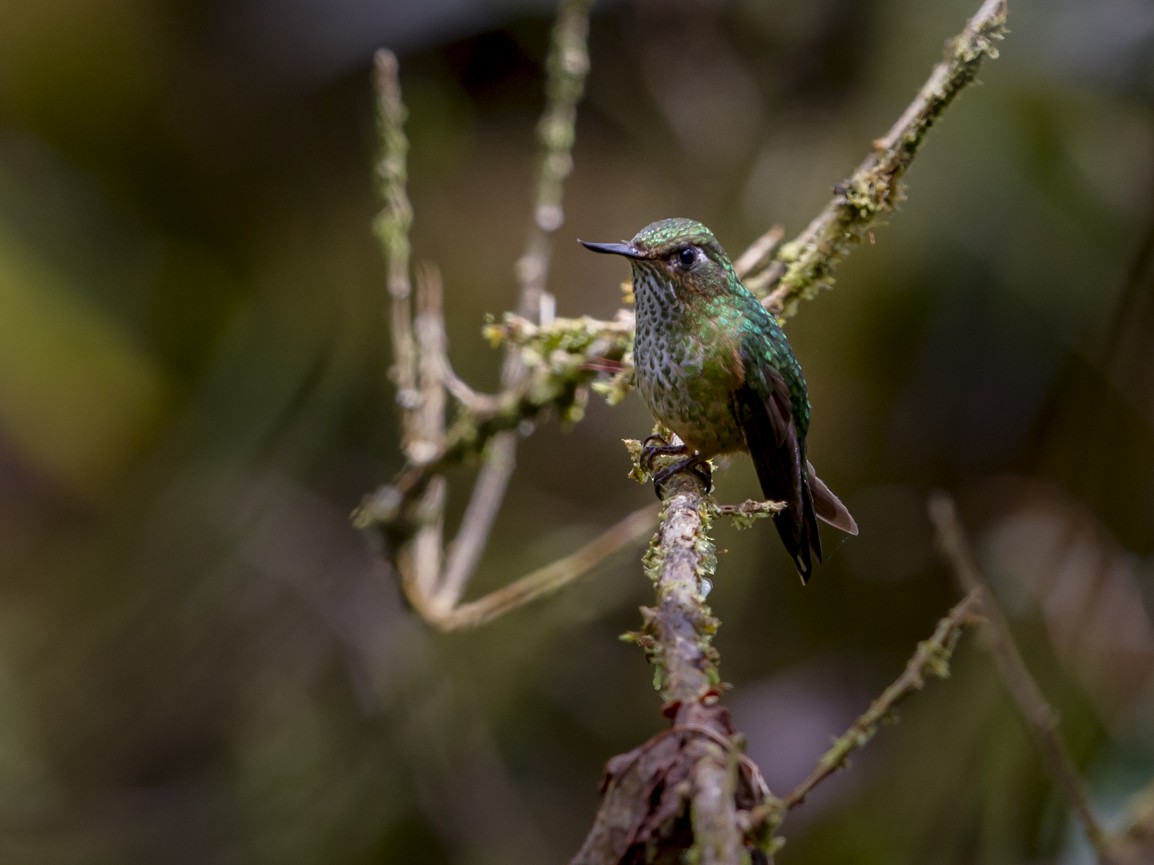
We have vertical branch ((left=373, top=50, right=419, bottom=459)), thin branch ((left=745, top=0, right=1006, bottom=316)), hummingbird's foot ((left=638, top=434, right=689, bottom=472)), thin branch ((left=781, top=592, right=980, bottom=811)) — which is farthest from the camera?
vertical branch ((left=373, top=50, right=419, bottom=459))

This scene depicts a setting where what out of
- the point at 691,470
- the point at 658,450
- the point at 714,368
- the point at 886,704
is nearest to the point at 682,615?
the point at 886,704

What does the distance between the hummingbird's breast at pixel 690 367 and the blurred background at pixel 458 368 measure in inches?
101

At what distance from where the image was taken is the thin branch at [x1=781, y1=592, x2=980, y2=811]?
1.08m

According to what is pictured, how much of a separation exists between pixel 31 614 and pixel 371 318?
237 cm

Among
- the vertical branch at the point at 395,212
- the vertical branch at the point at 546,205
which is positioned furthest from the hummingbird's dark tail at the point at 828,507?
the vertical branch at the point at 395,212

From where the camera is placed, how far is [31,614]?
6.06 metres

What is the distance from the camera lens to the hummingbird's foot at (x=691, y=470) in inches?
82.1

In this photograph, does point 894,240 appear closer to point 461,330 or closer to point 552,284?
point 552,284

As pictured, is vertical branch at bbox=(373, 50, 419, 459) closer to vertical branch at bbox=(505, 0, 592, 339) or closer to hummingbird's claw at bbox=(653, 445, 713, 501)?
vertical branch at bbox=(505, 0, 592, 339)

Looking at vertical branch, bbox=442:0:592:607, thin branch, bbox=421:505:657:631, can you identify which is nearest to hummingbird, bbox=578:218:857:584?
vertical branch, bbox=442:0:592:607

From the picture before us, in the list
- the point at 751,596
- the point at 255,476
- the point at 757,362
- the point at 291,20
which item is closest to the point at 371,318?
the point at 255,476

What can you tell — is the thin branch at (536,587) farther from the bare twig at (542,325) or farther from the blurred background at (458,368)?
the blurred background at (458,368)

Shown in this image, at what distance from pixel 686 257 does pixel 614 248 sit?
17 centimetres

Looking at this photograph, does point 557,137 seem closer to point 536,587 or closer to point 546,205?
point 546,205
